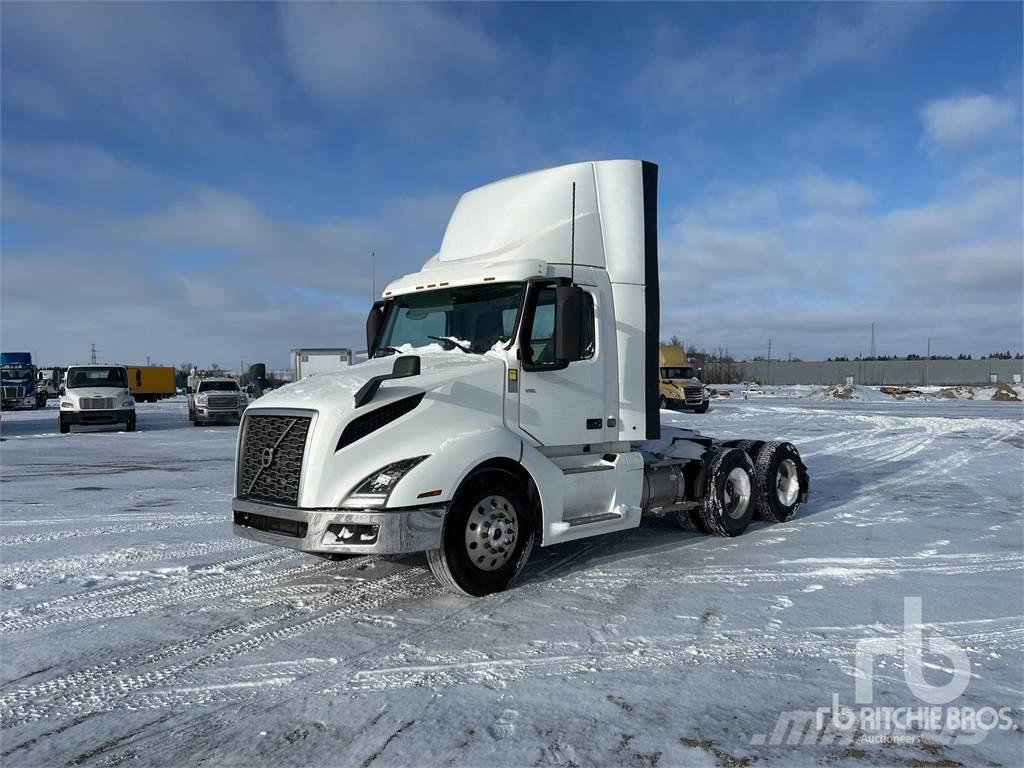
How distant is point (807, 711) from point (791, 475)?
6.24 meters

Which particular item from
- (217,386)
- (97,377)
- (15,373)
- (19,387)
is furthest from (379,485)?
(15,373)

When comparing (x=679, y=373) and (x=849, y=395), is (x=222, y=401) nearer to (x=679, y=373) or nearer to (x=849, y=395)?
(x=679, y=373)

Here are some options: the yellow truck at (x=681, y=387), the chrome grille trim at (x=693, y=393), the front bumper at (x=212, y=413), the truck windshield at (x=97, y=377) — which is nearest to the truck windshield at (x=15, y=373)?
the front bumper at (x=212, y=413)

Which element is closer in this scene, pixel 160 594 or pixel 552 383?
pixel 160 594

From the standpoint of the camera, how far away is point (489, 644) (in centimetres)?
502

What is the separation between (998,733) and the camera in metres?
3.78

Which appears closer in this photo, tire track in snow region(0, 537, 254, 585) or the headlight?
the headlight

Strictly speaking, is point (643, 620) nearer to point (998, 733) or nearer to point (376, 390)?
point (998, 733)

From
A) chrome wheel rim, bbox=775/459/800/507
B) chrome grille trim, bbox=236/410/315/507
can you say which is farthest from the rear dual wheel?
chrome grille trim, bbox=236/410/315/507

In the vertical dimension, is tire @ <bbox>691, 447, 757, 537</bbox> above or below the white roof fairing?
below

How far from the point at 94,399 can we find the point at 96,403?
156mm

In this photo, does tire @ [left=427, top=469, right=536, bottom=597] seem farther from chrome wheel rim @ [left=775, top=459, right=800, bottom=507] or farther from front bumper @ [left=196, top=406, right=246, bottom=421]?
front bumper @ [left=196, top=406, right=246, bottom=421]

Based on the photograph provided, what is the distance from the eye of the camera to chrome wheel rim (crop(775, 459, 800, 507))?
32.0ft

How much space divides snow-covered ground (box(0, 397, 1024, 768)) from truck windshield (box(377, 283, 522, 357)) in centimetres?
221
